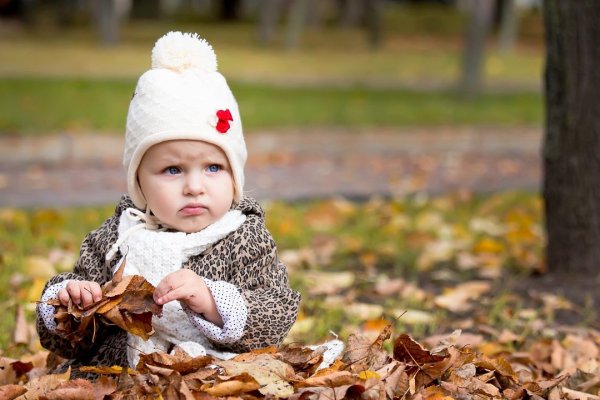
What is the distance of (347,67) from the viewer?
2158cm

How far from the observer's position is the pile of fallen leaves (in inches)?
93.1

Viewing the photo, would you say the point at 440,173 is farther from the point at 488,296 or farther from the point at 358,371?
the point at 358,371

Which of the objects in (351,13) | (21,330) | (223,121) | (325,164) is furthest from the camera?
(351,13)

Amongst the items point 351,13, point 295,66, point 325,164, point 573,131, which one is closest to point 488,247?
point 573,131

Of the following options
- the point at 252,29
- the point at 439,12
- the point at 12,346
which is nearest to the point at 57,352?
the point at 12,346

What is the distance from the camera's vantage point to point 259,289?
267 cm

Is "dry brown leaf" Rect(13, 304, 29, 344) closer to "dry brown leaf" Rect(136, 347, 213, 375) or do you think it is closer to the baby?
the baby

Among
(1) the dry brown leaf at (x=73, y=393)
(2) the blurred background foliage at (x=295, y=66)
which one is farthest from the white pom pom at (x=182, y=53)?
(2) the blurred background foliage at (x=295, y=66)

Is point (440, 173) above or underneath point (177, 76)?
underneath

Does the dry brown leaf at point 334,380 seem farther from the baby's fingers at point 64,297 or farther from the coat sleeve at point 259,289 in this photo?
the baby's fingers at point 64,297

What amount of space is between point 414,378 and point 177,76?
3.14 ft

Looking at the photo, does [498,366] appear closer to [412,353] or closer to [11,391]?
[412,353]

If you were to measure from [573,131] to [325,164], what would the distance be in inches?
207

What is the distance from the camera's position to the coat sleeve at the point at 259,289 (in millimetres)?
2613
